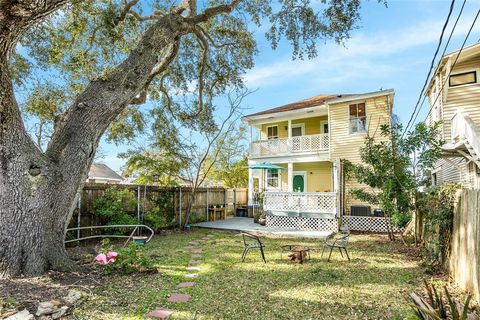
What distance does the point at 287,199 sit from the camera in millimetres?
12852

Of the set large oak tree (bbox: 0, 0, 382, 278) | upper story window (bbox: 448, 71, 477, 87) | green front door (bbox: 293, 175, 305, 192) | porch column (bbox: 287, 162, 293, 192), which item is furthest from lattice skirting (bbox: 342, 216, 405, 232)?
large oak tree (bbox: 0, 0, 382, 278)

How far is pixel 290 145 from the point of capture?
16906 millimetres

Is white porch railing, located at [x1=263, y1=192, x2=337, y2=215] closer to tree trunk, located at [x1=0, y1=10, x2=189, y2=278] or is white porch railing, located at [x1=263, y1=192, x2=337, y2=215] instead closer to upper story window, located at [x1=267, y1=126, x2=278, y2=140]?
upper story window, located at [x1=267, y1=126, x2=278, y2=140]

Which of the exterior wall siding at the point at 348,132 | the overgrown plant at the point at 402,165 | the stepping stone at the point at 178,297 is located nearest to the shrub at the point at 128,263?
the stepping stone at the point at 178,297

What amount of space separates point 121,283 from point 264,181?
46.2ft

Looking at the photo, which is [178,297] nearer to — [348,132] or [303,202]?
[303,202]

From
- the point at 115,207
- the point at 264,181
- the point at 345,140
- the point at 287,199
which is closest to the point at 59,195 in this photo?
the point at 115,207

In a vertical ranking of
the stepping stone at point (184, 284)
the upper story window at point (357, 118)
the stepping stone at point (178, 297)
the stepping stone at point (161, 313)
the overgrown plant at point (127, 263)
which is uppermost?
the upper story window at point (357, 118)

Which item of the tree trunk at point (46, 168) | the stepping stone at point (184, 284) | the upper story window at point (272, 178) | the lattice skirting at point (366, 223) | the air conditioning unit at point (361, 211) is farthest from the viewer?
the upper story window at point (272, 178)

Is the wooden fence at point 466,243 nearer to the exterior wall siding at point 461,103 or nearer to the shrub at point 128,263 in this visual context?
the shrub at point 128,263

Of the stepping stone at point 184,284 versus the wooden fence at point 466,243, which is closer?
the wooden fence at point 466,243

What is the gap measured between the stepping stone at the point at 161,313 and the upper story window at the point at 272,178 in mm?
15056

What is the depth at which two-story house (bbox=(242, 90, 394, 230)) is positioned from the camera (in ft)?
41.0

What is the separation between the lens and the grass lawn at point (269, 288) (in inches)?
156
